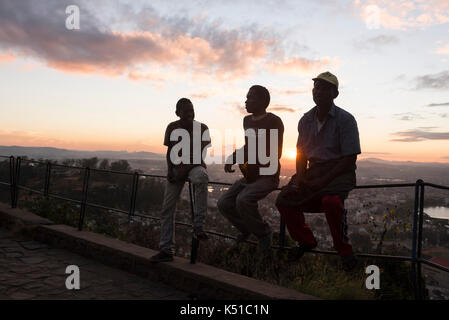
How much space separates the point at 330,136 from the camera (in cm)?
329

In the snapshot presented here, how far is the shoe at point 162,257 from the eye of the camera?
4.45 m

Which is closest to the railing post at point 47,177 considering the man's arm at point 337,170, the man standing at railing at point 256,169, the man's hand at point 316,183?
the man standing at railing at point 256,169

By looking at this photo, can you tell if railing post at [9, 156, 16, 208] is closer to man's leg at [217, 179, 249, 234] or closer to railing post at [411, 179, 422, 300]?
man's leg at [217, 179, 249, 234]

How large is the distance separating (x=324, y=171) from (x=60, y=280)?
3.21 meters

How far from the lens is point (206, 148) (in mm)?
4449

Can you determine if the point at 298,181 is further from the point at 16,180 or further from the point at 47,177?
the point at 16,180

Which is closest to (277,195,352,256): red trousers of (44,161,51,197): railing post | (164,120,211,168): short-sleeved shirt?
(164,120,211,168): short-sleeved shirt

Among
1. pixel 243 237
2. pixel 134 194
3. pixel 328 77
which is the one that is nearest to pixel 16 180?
pixel 134 194

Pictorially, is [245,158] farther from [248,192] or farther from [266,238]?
[266,238]

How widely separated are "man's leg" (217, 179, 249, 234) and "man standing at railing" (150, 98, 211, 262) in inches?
17.7

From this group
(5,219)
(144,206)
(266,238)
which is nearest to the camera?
(266,238)

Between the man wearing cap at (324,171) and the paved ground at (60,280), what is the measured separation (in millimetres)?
1555

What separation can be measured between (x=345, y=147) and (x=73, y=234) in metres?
4.37
